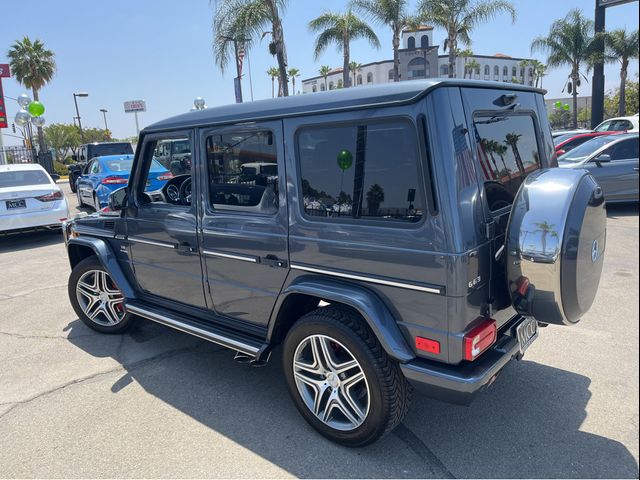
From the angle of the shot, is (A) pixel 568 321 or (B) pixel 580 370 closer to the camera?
(A) pixel 568 321

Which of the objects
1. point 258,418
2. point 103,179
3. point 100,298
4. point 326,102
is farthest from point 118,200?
point 103,179

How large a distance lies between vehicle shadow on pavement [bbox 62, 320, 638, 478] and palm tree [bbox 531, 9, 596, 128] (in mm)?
29454

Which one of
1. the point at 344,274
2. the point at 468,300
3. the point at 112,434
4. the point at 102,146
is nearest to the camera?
the point at 468,300

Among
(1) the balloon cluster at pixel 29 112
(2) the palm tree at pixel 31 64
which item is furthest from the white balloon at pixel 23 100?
(2) the palm tree at pixel 31 64

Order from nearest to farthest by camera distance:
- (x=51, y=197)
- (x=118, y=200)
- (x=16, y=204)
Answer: (x=118, y=200)
(x=16, y=204)
(x=51, y=197)

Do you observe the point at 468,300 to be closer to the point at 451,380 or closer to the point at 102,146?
the point at 451,380

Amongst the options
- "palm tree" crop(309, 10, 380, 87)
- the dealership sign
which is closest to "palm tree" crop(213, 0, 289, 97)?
"palm tree" crop(309, 10, 380, 87)

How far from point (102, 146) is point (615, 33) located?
26.3m

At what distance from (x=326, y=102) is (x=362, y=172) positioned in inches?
18.1

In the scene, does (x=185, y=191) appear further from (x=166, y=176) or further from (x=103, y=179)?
(x=103, y=179)

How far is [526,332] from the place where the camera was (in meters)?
2.87

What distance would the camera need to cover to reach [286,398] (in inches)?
135

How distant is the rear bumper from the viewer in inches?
92.8

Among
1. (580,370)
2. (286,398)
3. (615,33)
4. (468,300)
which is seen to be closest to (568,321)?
(468,300)
